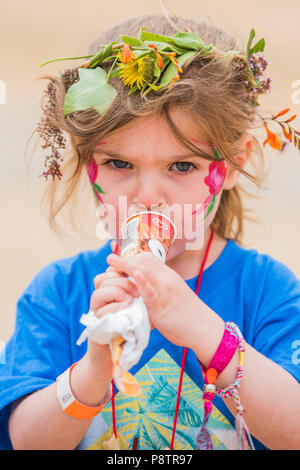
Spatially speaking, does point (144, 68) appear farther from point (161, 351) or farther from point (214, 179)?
point (161, 351)

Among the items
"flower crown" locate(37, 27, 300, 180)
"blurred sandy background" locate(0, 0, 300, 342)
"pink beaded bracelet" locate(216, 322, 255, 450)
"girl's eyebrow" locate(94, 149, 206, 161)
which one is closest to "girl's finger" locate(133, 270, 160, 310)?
"pink beaded bracelet" locate(216, 322, 255, 450)

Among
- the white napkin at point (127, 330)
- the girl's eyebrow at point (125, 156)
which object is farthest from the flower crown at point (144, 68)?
the white napkin at point (127, 330)

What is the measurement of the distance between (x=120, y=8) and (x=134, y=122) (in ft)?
28.8

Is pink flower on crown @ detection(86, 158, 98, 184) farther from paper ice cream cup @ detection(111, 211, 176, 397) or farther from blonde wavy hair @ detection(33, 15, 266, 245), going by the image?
paper ice cream cup @ detection(111, 211, 176, 397)

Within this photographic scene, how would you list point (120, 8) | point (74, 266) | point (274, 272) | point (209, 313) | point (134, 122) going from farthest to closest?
point (120, 8)
point (74, 266)
point (274, 272)
point (134, 122)
point (209, 313)

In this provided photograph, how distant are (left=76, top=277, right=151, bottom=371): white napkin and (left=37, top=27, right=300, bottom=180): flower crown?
77 cm

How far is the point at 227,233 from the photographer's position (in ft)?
8.11

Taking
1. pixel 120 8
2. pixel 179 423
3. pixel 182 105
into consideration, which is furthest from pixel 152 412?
pixel 120 8

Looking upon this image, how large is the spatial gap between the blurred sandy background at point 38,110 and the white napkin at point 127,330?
3.73ft

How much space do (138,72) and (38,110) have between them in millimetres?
3945

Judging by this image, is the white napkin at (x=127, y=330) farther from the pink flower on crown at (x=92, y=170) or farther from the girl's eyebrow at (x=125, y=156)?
the pink flower on crown at (x=92, y=170)

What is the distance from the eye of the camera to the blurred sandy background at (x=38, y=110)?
4.79 m

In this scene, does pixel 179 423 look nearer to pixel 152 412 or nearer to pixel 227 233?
pixel 152 412
